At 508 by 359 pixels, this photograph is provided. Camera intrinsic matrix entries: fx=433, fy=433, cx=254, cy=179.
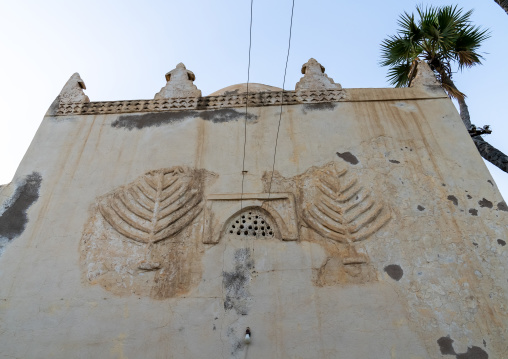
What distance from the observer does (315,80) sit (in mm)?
6180

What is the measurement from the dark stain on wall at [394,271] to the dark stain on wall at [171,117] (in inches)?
101

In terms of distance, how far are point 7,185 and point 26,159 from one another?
1.42 ft

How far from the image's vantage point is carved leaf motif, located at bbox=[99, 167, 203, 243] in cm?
462

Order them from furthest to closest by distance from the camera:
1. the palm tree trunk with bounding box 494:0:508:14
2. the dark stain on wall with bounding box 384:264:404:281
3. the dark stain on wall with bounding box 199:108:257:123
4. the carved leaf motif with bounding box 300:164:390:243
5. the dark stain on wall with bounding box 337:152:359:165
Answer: the palm tree trunk with bounding box 494:0:508:14 → the dark stain on wall with bounding box 199:108:257:123 → the dark stain on wall with bounding box 337:152:359:165 → the carved leaf motif with bounding box 300:164:390:243 → the dark stain on wall with bounding box 384:264:404:281

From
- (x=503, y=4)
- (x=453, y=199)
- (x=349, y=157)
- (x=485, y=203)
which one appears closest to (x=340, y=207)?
(x=349, y=157)

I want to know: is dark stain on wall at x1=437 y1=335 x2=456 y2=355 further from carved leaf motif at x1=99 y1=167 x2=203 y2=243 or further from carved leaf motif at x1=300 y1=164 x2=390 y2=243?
carved leaf motif at x1=99 y1=167 x2=203 y2=243

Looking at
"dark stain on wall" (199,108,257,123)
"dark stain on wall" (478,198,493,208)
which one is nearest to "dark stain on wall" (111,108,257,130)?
"dark stain on wall" (199,108,257,123)

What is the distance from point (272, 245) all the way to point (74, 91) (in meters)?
3.90

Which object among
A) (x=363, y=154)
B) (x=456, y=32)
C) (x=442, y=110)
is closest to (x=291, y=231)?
(x=363, y=154)

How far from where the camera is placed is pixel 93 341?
153 inches

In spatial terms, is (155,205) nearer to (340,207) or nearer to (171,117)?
(171,117)

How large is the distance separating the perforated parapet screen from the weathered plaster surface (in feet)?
0.14

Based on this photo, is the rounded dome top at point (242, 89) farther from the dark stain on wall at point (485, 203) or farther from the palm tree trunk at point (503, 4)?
the palm tree trunk at point (503, 4)

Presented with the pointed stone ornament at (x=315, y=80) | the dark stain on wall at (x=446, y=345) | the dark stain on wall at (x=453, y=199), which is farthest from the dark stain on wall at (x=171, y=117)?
the dark stain on wall at (x=446, y=345)
